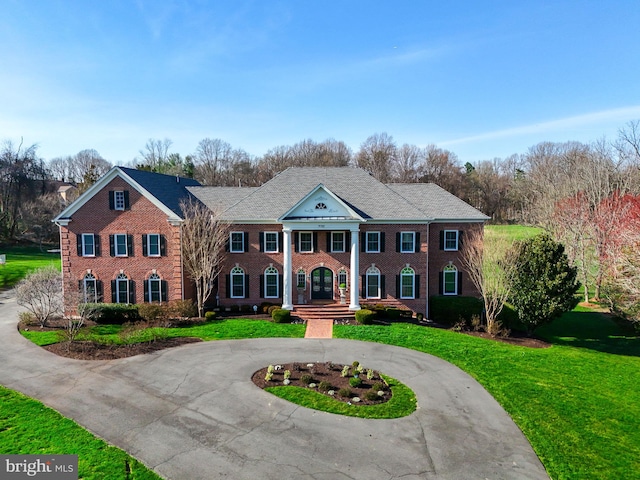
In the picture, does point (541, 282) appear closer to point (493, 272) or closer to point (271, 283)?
point (493, 272)

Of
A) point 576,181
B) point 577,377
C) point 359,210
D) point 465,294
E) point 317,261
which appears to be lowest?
point 577,377

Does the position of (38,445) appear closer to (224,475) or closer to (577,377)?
(224,475)

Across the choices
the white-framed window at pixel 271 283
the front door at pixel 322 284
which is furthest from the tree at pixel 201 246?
the front door at pixel 322 284

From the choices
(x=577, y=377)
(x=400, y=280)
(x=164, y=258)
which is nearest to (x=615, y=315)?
(x=577, y=377)

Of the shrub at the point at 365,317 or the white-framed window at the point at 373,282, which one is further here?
the white-framed window at the point at 373,282

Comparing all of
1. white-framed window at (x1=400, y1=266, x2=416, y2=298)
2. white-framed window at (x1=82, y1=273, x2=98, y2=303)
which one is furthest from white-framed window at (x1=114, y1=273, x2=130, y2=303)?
white-framed window at (x1=400, y1=266, x2=416, y2=298)

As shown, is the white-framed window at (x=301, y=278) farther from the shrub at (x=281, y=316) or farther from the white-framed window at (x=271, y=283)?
the shrub at (x=281, y=316)
